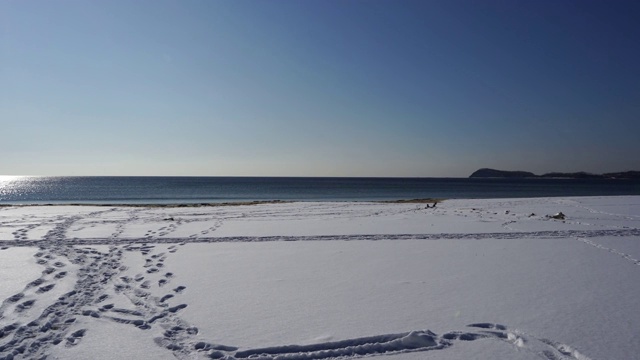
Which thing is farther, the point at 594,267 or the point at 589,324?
the point at 594,267

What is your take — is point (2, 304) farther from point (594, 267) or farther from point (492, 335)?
point (594, 267)

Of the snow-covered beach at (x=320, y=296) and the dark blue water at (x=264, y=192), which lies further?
the dark blue water at (x=264, y=192)

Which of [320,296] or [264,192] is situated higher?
[264,192]

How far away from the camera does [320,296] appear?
6145 millimetres

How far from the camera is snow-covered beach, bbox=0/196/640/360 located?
4414 mm

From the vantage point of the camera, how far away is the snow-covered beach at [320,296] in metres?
4.41

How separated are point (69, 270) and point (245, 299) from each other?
173 inches

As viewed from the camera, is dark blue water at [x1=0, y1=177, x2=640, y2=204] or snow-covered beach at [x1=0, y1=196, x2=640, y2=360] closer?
snow-covered beach at [x1=0, y1=196, x2=640, y2=360]

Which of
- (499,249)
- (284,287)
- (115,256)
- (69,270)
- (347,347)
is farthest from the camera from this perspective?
(499,249)

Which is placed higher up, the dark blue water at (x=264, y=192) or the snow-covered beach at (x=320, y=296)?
the dark blue water at (x=264, y=192)

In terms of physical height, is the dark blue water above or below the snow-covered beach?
above

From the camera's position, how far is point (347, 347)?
14.3 feet

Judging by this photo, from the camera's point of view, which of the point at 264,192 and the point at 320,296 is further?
the point at 264,192

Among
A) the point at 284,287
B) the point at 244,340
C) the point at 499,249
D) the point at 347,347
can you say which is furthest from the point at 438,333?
the point at 499,249
